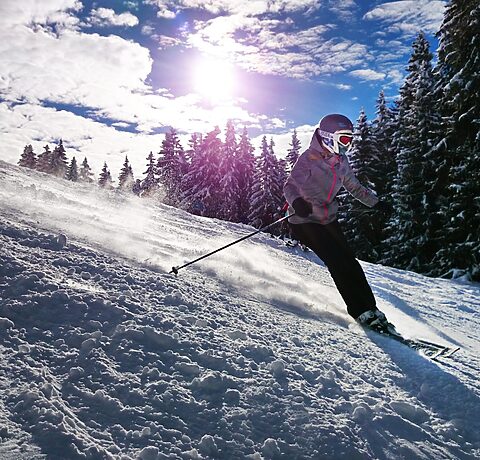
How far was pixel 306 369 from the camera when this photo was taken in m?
2.96

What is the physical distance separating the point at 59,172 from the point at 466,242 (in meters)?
63.3

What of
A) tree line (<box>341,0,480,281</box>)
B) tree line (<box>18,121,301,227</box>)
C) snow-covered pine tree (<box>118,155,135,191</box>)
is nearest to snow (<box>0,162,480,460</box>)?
tree line (<box>341,0,480,281</box>)

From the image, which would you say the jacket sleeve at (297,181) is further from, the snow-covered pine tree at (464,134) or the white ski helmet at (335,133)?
the snow-covered pine tree at (464,134)

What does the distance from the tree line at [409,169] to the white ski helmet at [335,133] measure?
11.9 m

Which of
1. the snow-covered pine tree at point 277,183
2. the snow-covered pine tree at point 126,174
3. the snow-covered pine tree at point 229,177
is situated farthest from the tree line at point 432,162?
the snow-covered pine tree at point 126,174

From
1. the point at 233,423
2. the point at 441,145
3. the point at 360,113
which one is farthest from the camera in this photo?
the point at 360,113

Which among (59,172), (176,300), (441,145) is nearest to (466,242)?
(441,145)

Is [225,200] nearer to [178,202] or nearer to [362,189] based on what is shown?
[178,202]

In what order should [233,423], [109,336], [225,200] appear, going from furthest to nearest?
[225,200]
[109,336]
[233,423]

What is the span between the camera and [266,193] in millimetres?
40344

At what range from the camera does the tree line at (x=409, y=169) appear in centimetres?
1594

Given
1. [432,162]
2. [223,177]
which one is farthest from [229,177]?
[432,162]

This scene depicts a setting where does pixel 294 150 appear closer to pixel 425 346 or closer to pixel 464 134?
pixel 464 134

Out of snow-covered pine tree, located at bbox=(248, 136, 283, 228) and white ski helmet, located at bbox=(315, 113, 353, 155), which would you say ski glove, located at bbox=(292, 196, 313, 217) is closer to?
white ski helmet, located at bbox=(315, 113, 353, 155)
